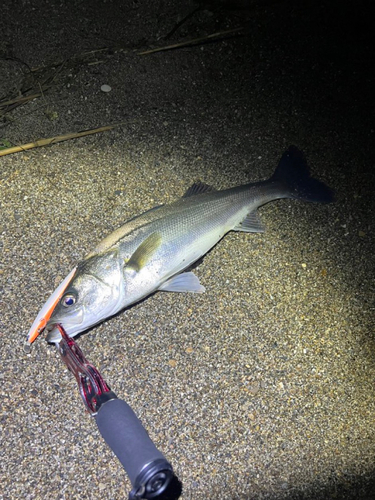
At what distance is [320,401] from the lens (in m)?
1.84

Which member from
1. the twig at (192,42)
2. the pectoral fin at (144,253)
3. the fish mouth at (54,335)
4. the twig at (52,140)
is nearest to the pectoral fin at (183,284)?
the pectoral fin at (144,253)

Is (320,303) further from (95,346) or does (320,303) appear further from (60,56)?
(60,56)

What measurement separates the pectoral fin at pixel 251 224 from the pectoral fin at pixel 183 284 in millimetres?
330

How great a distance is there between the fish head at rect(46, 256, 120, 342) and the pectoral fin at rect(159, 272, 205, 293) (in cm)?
24

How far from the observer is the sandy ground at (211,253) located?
5.61 ft

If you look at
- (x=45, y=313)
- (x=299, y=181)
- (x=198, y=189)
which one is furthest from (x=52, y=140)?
(x=299, y=181)

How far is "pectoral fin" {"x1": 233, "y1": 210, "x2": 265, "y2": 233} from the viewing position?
2.04 meters

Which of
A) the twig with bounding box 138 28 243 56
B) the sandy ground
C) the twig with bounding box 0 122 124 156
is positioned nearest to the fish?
the sandy ground

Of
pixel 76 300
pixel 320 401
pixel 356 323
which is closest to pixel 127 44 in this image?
pixel 76 300

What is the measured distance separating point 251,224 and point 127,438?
1.10 meters

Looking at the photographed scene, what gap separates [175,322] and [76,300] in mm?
463

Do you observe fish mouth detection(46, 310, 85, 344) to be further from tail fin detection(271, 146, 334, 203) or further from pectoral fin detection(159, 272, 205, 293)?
tail fin detection(271, 146, 334, 203)

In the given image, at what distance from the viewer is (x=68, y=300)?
1.62 metres

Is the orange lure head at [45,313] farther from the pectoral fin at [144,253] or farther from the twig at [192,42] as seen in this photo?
the twig at [192,42]
